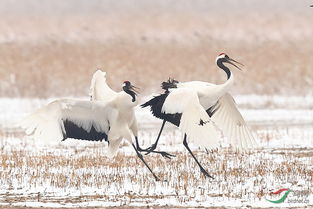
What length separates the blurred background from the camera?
28578 mm

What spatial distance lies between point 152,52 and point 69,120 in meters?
22.9

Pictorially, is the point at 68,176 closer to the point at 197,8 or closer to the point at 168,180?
the point at 168,180

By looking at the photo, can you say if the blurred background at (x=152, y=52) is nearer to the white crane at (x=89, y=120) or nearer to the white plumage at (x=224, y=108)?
the white plumage at (x=224, y=108)

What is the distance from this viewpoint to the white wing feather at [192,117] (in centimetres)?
1115

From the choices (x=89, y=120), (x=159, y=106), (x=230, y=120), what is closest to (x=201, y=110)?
(x=159, y=106)

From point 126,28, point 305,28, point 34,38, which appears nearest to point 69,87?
point 34,38

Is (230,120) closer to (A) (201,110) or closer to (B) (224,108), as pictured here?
(B) (224,108)

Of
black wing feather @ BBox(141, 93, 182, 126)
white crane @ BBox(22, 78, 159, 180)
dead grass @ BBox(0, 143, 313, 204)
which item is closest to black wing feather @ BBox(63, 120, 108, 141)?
white crane @ BBox(22, 78, 159, 180)

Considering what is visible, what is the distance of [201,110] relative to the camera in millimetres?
11438

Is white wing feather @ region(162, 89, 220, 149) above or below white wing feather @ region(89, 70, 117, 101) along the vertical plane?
below

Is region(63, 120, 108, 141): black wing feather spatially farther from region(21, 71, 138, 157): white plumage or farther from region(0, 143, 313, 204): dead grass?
region(0, 143, 313, 204): dead grass
